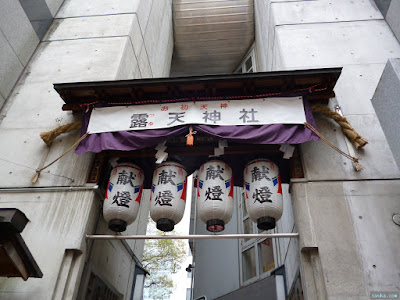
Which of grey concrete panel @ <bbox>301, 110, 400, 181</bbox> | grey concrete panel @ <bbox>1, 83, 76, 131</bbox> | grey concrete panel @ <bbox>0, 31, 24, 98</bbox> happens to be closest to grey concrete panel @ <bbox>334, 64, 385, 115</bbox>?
grey concrete panel @ <bbox>301, 110, 400, 181</bbox>

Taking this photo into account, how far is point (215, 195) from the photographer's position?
18.0ft

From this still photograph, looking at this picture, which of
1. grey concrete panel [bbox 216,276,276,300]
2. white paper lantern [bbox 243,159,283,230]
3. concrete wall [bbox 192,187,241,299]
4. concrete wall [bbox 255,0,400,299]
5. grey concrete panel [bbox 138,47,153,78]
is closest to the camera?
concrete wall [bbox 255,0,400,299]

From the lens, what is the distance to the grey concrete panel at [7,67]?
7.87 meters

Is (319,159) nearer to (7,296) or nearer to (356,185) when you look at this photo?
(356,185)

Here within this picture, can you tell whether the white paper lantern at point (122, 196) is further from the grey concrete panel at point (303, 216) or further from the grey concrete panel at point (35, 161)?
the grey concrete panel at point (303, 216)

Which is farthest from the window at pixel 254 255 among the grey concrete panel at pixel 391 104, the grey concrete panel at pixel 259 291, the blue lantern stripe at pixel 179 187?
the grey concrete panel at pixel 391 104

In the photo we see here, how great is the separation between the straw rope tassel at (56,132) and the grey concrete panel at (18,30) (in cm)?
304

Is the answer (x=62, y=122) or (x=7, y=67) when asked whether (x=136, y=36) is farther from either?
(x=62, y=122)

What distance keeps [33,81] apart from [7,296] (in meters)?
5.35

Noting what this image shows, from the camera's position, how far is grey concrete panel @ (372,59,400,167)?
4625 millimetres

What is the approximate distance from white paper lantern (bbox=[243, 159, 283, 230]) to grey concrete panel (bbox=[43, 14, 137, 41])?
599 cm

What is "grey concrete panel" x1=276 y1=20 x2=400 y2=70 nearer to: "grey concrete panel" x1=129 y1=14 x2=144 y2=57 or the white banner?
the white banner

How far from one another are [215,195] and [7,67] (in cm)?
628

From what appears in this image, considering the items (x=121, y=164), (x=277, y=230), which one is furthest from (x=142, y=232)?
(x=121, y=164)
